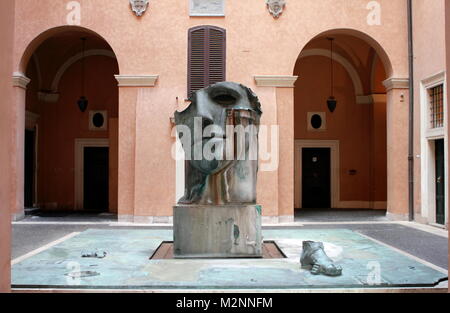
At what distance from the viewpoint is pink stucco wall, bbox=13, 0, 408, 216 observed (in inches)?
475

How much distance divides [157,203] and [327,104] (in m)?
6.94

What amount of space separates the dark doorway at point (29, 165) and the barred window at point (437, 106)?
11649mm

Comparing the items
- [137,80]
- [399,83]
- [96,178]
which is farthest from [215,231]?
[96,178]

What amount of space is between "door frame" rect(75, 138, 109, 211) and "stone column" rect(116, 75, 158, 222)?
404cm

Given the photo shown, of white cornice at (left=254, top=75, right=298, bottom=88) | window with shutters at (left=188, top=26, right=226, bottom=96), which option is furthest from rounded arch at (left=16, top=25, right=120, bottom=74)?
white cornice at (left=254, top=75, right=298, bottom=88)

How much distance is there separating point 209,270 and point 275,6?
8.38 meters

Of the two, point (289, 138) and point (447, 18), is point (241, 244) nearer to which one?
point (447, 18)

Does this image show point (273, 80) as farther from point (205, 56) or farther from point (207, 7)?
point (207, 7)

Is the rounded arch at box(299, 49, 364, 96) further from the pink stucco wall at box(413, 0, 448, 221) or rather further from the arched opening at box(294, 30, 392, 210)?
the pink stucco wall at box(413, 0, 448, 221)

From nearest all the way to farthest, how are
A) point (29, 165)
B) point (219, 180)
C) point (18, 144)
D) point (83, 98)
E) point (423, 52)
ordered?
1. point (219, 180)
2. point (423, 52)
3. point (18, 144)
4. point (83, 98)
5. point (29, 165)

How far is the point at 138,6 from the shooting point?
1217cm

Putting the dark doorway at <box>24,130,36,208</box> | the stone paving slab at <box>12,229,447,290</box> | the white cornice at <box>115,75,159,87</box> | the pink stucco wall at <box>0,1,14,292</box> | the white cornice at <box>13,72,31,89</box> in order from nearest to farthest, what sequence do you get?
1. the pink stucco wall at <box>0,1,14,292</box>
2. the stone paving slab at <box>12,229,447,290</box>
3. the white cornice at <box>115,75,159,87</box>
4. the white cornice at <box>13,72,31,89</box>
5. the dark doorway at <box>24,130,36,208</box>

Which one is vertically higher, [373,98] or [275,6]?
[275,6]

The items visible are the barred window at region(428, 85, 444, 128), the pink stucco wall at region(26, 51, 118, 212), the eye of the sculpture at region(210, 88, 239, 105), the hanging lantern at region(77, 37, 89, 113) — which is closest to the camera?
the eye of the sculpture at region(210, 88, 239, 105)
